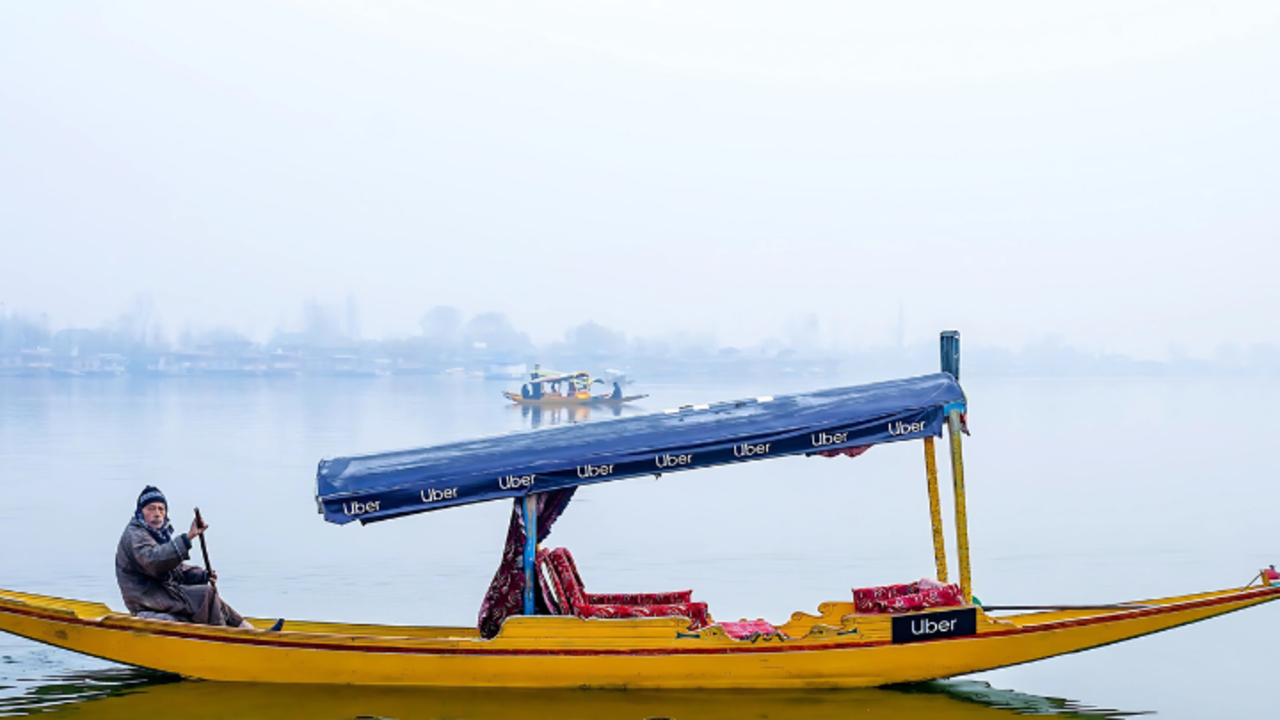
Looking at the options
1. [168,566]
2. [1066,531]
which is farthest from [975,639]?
[1066,531]

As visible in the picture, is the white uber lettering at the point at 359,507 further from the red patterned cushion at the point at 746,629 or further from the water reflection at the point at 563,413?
the water reflection at the point at 563,413

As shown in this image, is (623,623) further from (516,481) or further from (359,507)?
(359,507)

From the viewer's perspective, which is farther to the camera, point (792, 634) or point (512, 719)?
point (792, 634)

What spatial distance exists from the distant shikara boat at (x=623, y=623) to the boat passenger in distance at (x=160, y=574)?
22 centimetres

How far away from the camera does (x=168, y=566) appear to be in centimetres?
986

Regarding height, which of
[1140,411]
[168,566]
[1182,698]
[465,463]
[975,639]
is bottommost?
[1182,698]

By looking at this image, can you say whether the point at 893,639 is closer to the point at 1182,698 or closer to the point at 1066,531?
the point at 1182,698

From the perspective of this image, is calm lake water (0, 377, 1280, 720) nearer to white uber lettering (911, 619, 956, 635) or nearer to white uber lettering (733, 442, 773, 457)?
white uber lettering (911, 619, 956, 635)

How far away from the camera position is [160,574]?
9969 millimetres

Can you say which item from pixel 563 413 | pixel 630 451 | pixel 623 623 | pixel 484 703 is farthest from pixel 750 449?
pixel 563 413

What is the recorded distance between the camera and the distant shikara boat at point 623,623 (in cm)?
975

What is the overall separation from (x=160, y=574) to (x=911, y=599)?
5869 mm

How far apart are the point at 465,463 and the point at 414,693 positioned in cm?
196

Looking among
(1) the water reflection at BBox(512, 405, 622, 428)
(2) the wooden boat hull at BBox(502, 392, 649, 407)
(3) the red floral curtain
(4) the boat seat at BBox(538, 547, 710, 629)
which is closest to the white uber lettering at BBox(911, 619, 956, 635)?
(4) the boat seat at BBox(538, 547, 710, 629)
